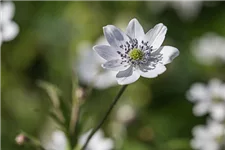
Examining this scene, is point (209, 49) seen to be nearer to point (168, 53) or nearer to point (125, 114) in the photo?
point (125, 114)

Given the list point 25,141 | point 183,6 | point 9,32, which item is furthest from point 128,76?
point 183,6

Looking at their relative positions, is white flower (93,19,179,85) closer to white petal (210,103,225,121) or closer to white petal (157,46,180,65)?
white petal (157,46,180,65)

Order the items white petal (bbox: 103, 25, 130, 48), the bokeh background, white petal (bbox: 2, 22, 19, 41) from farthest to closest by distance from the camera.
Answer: the bokeh background < white petal (bbox: 2, 22, 19, 41) < white petal (bbox: 103, 25, 130, 48)

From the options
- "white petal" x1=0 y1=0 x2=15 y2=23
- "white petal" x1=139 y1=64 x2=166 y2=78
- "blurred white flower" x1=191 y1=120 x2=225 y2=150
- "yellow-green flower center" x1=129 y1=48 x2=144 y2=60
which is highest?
"white petal" x1=139 y1=64 x2=166 y2=78

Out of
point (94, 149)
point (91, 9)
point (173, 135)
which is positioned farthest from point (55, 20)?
point (94, 149)

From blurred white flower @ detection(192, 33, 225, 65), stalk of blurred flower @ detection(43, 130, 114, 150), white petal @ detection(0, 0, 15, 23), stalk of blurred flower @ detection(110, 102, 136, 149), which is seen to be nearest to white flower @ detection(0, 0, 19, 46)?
white petal @ detection(0, 0, 15, 23)

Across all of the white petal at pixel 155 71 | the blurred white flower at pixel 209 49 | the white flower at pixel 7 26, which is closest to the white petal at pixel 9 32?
the white flower at pixel 7 26
